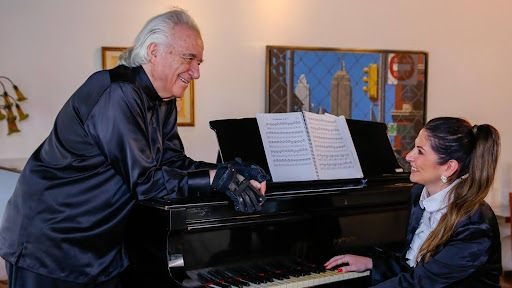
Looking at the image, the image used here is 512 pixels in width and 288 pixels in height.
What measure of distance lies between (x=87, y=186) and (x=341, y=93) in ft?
9.01

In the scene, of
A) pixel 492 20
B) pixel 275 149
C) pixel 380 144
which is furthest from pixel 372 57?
pixel 275 149

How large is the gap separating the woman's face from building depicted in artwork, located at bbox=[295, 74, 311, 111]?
7.39 ft

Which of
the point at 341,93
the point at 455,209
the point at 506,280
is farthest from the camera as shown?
the point at 506,280

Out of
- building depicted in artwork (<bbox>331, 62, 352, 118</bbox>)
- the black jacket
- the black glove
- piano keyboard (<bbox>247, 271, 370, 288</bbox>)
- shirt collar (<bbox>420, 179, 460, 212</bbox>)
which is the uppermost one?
building depicted in artwork (<bbox>331, 62, 352, 118</bbox>)

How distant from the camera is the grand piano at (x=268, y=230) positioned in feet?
6.00

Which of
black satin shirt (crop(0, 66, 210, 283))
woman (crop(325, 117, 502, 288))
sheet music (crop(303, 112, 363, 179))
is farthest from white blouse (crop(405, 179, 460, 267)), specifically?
black satin shirt (crop(0, 66, 210, 283))

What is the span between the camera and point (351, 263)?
83.7 inches

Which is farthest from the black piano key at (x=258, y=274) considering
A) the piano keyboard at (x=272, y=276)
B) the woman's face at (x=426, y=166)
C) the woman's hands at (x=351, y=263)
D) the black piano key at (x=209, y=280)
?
the woman's face at (x=426, y=166)

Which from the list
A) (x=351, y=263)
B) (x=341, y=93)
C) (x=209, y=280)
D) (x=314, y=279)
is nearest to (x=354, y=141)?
(x=351, y=263)

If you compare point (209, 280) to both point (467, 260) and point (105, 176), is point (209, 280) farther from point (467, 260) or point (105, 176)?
point (467, 260)

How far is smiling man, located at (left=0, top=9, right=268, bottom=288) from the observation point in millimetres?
1747

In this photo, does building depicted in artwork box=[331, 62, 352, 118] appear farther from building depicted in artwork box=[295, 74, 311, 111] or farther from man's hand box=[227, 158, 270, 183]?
man's hand box=[227, 158, 270, 183]

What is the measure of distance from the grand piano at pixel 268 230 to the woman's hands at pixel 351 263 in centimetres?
3

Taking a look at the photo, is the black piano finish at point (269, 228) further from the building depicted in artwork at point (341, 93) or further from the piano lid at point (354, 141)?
the building depicted in artwork at point (341, 93)
